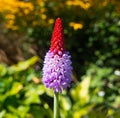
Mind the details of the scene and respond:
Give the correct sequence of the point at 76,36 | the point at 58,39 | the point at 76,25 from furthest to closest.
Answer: the point at 76,36 < the point at 76,25 < the point at 58,39

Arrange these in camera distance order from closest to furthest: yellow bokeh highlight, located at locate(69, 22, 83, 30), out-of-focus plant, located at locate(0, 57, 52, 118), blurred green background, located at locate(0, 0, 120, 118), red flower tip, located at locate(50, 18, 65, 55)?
red flower tip, located at locate(50, 18, 65, 55) → out-of-focus plant, located at locate(0, 57, 52, 118) → yellow bokeh highlight, located at locate(69, 22, 83, 30) → blurred green background, located at locate(0, 0, 120, 118)

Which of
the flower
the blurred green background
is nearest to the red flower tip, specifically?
the flower

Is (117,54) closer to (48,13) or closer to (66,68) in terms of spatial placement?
(48,13)

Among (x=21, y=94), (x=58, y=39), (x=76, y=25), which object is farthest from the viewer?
(x=76, y=25)

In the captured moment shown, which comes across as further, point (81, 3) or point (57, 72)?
point (81, 3)

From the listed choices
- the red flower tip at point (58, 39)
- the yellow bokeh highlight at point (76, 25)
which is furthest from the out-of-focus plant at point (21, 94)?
the red flower tip at point (58, 39)

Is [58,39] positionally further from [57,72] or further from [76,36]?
[76,36]

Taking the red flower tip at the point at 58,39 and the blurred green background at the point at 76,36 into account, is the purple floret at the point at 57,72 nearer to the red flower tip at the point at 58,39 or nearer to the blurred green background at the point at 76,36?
the red flower tip at the point at 58,39

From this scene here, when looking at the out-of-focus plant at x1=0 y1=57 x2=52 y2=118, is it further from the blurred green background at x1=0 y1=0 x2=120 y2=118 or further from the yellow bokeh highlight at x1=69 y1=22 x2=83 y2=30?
the yellow bokeh highlight at x1=69 y1=22 x2=83 y2=30

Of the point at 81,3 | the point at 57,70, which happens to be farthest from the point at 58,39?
the point at 81,3
